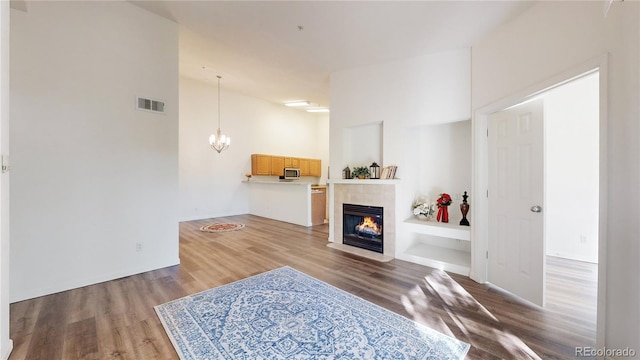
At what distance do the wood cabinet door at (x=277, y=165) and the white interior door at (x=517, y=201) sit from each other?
20.2 feet

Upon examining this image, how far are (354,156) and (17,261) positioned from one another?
471 centimetres

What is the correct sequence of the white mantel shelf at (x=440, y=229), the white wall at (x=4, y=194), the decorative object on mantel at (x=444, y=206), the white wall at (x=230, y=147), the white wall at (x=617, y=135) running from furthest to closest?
the white wall at (x=230, y=147) < the decorative object on mantel at (x=444, y=206) < the white mantel shelf at (x=440, y=229) < the white wall at (x=4, y=194) < the white wall at (x=617, y=135)

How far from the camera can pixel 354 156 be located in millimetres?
4766

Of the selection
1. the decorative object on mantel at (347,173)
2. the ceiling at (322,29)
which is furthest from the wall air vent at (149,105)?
the decorative object on mantel at (347,173)

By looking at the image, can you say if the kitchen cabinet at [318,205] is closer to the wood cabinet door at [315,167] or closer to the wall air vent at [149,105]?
the wood cabinet door at [315,167]

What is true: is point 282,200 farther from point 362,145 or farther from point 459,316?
point 459,316

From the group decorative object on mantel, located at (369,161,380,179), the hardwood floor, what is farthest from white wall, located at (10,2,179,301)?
decorative object on mantel, located at (369,161,380,179)

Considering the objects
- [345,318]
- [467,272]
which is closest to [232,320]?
[345,318]

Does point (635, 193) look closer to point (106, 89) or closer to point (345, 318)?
point (345, 318)

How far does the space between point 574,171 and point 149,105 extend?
6.58m

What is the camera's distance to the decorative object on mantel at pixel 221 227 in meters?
5.54

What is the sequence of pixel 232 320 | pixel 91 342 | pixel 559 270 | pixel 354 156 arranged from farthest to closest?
pixel 354 156, pixel 559 270, pixel 232 320, pixel 91 342

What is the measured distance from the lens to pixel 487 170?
9.86 ft

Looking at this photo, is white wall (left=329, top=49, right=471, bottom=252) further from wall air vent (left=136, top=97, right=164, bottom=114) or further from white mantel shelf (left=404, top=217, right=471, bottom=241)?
wall air vent (left=136, top=97, right=164, bottom=114)
